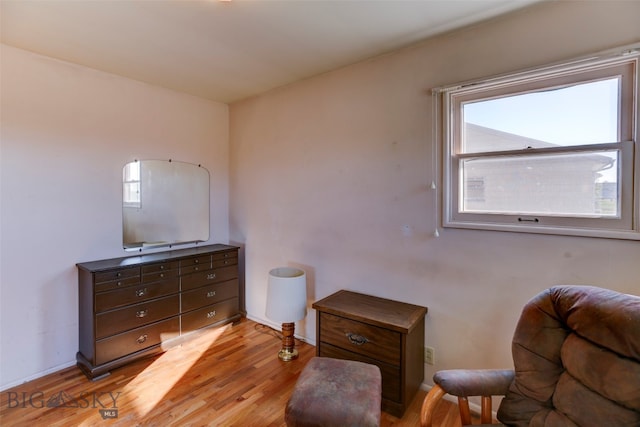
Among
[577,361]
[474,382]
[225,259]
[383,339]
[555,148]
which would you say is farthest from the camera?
[225,259]

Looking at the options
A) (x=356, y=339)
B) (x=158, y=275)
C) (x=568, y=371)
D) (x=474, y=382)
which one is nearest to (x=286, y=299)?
(x=356, y=339)

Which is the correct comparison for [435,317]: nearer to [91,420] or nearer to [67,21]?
[91,420]

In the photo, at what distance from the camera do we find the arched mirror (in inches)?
111

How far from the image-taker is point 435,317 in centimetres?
209

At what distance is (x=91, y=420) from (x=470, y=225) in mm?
2628

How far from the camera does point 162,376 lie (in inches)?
91.0

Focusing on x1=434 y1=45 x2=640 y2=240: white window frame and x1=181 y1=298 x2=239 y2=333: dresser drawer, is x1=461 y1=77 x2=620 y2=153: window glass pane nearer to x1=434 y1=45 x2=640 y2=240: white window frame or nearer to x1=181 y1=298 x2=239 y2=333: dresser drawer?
x1=434 y1=45 x2=640 y2=240: white window frame

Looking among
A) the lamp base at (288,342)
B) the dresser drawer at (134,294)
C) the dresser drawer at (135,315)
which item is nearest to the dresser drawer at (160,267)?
the dresser drawer at (134,294)

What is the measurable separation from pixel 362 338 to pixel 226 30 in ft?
7.16

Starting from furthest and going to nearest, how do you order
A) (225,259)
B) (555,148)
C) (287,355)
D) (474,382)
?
(225,259), (287,355), (555,148), (474,382)

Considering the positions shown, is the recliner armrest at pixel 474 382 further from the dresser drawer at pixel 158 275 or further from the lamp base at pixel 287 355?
the dresser drawer at pixel 158 275

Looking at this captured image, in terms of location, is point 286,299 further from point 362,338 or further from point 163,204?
point 163,204

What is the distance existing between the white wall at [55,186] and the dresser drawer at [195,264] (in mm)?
562

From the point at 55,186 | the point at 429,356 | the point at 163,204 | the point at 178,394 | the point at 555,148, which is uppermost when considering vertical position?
the point at 555,148
